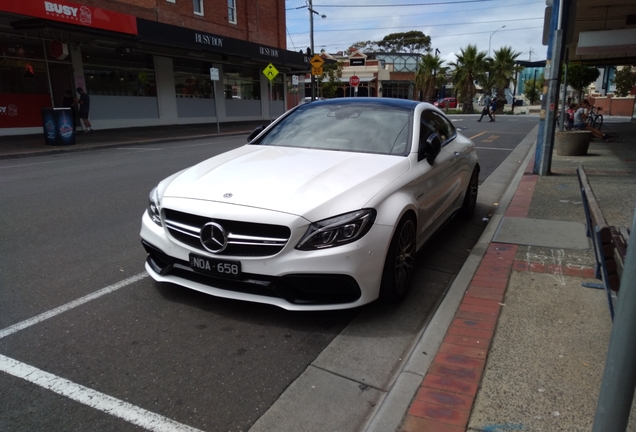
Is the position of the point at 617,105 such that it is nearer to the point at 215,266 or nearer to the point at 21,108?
the point at 21,108

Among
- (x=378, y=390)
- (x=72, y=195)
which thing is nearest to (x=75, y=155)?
(x=72, y=195)

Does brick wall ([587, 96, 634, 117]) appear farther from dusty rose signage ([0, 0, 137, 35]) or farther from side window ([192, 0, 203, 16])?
dusty rose signage ([0, 0, 137, 35])

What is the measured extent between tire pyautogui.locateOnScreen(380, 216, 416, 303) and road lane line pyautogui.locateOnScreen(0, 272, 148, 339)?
225 cm

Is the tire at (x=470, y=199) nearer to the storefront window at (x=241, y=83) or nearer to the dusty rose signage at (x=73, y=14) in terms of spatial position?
the dusty rose signage at (x=73, y=14)

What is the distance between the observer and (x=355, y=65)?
223 ft

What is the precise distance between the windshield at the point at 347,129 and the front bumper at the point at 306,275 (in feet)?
4.60

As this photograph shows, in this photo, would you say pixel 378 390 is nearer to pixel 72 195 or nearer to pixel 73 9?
pixel 72 195

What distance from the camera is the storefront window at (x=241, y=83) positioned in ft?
104

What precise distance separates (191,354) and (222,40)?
24751 mm

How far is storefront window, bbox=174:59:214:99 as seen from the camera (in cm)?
2755

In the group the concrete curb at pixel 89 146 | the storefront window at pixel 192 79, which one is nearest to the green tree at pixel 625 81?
the storefront window at pixel 192 79

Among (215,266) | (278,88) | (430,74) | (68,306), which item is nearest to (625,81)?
(430,74)

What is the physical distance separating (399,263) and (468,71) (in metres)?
52.4

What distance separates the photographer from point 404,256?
12.9 feet
